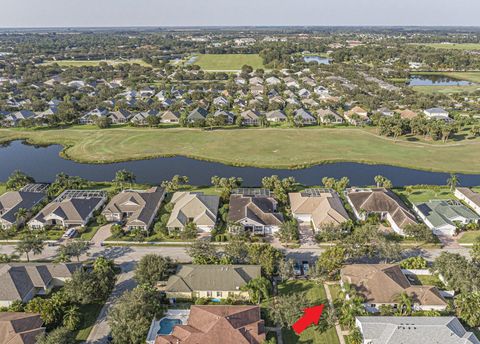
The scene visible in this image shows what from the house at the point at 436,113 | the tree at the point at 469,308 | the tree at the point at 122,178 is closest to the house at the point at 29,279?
the tree at the point at 122,178

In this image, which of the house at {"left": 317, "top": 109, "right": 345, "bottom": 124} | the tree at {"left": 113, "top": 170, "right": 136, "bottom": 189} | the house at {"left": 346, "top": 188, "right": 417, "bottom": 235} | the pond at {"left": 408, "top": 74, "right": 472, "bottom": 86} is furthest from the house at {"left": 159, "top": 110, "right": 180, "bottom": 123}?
the pond at {"left": 408, "top": 74, "right": 472, "bottom": 86}

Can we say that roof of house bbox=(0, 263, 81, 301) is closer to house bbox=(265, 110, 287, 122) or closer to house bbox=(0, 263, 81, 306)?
house bbox=(0, 263, 81, 306)

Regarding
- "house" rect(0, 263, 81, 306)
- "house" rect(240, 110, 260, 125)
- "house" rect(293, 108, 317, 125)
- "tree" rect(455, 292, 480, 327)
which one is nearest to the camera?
"tree" rect(455, 292, 480, 327)

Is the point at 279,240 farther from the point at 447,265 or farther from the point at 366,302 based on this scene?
the point at 447,265

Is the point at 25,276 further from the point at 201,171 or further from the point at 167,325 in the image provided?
the point at 201,171

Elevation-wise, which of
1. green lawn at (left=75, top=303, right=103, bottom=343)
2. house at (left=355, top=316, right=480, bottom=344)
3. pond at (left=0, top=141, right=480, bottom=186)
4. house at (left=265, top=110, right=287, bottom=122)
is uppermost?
house at (left=265, top=110, right=287, bottom=122)

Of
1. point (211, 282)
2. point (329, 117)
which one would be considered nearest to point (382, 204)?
point (211, 282)
